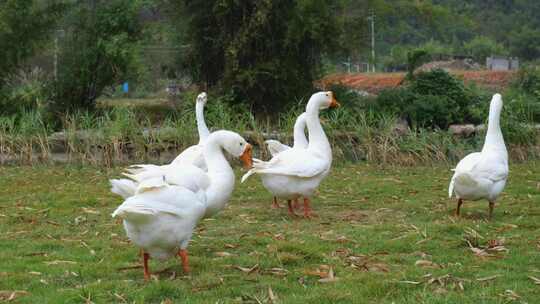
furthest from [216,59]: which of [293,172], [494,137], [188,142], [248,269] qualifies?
[248,269]

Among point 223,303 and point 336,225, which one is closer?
point 223,303

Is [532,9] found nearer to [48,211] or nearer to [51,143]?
[51,143]

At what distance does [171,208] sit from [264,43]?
14.1 m

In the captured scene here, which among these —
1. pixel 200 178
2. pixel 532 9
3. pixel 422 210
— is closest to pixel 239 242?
pixel 200 178

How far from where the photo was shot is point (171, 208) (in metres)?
6.19

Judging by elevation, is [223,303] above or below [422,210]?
above

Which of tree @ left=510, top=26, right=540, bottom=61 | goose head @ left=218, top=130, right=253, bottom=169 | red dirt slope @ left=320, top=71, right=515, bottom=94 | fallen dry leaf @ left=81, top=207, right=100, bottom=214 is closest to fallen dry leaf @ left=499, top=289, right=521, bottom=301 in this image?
goose head @ left=218, top=130, right=253, bottom=169

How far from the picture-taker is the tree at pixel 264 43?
19.6 m

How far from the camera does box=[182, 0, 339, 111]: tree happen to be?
19562 millimetres

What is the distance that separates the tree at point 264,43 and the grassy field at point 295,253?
847cm

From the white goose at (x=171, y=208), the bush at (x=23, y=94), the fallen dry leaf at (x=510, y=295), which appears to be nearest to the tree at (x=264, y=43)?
the bush at (x=23, y=94)

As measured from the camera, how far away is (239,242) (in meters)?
7.90

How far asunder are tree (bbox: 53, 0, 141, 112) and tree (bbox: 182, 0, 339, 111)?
1.60m

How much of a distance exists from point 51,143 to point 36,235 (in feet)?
27.6
